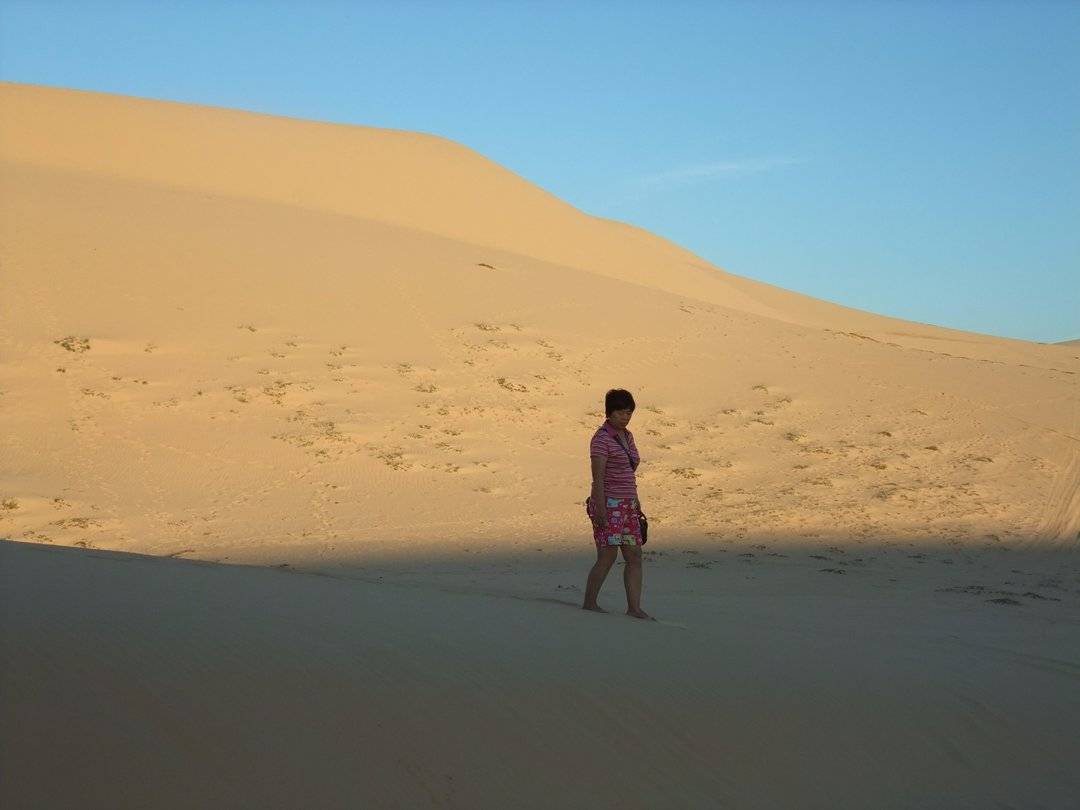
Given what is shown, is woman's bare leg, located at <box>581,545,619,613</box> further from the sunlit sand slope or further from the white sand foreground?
the sunlit sand slope

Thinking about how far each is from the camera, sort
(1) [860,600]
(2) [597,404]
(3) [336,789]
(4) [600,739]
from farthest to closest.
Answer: (2) [597,404]
(1) [860,600]
(4) [600,739]
(3) [336,789]

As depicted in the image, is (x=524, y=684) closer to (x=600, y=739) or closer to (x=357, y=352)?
(x=600, y=739)

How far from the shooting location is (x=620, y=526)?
5.85m

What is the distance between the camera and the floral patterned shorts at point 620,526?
5.84m

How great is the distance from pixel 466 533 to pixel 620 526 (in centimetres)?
433

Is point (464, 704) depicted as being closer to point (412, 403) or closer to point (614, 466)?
point (614, 466)

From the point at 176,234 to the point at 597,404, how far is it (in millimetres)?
8691

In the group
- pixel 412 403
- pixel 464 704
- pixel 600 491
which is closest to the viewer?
pixel 464 704

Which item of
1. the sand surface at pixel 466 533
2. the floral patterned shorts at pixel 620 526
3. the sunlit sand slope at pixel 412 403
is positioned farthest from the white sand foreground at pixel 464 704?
the sunlit sand slope at pixel 412 403

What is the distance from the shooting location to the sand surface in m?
3.58

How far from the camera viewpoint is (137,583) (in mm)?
4590

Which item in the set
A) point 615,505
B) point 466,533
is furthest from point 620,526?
point 466,533

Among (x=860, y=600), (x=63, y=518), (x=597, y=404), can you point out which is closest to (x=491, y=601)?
(x=860, y=600)

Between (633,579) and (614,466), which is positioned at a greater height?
(614,466)
